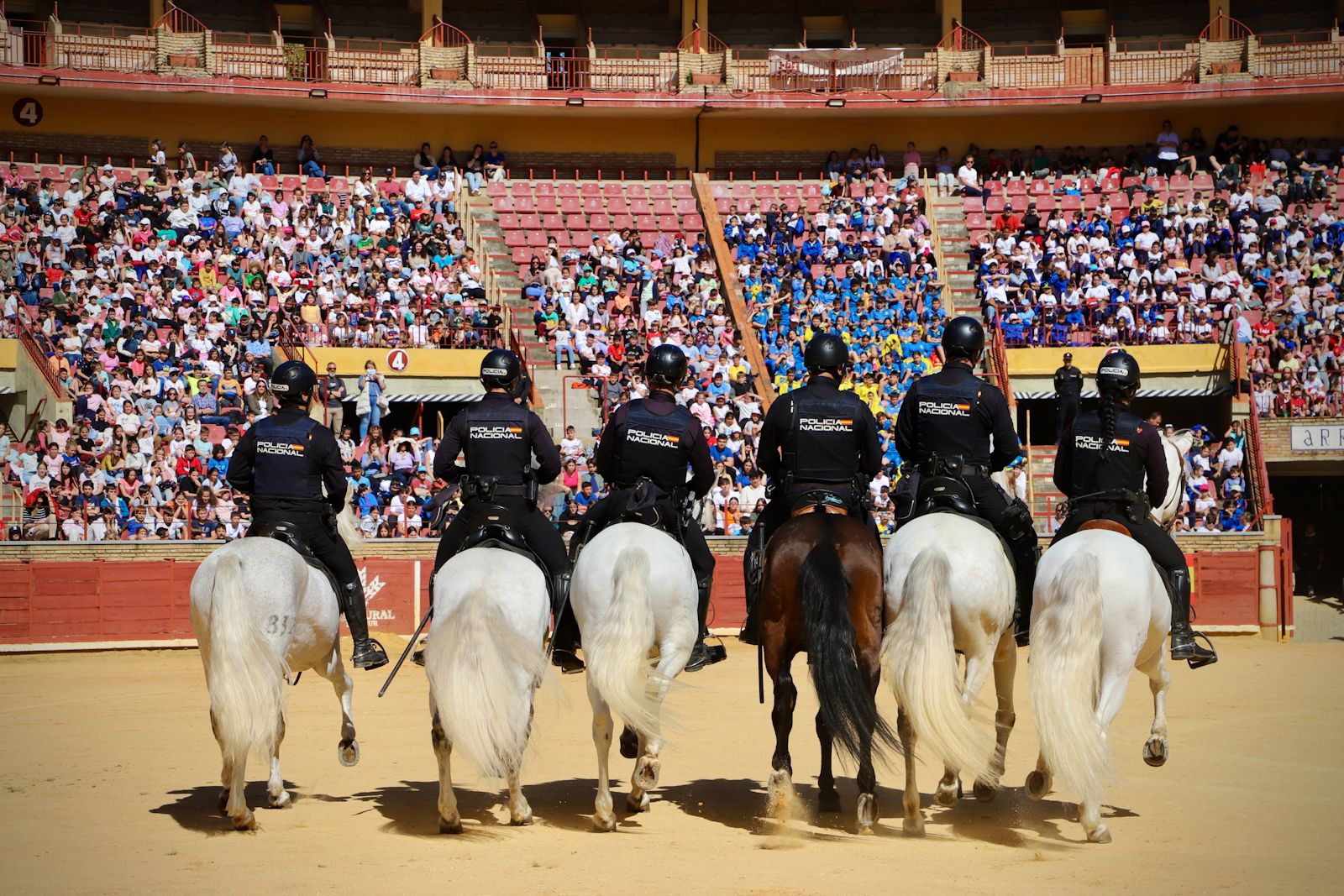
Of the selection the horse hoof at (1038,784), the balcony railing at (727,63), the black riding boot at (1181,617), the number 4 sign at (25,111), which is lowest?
the horse hoof at (1038,784)

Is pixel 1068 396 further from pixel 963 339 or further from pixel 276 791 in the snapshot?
pixel 276 791

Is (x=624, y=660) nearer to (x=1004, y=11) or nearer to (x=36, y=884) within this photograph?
(x=36, y=884)

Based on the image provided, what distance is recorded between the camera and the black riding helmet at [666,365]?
34.0 feet

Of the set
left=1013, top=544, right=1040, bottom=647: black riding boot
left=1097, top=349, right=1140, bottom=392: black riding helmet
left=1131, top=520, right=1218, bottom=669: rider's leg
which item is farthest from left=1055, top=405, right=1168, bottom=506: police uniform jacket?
left=1013, top=544, right=1040, bottom=647: black riding boot

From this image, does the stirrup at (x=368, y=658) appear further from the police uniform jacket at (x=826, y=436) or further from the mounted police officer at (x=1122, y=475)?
the mounted police officer at (x=1122, y=475)

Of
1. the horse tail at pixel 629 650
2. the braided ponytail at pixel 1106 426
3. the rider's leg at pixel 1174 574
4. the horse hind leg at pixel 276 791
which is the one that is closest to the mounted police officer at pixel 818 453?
the horse tail at pixel 629 650

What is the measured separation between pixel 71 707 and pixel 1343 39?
105 ft

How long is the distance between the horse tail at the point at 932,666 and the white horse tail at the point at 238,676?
3789 millimetres

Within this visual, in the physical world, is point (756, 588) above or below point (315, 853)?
above

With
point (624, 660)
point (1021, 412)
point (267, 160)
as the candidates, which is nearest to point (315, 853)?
point (624, 660)

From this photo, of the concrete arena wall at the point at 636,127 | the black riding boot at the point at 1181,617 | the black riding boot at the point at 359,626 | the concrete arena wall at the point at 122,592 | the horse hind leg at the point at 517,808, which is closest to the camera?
the horse hind leg at the point at 517,808

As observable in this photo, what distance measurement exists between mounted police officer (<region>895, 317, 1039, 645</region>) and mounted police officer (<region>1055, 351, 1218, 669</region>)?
0.34m

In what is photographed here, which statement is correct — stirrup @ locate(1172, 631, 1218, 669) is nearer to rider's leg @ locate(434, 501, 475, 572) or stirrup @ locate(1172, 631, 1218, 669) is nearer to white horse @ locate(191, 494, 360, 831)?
rider's leg @ locate(434, 501, 475, 572)

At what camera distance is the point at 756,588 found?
995 centimetres
